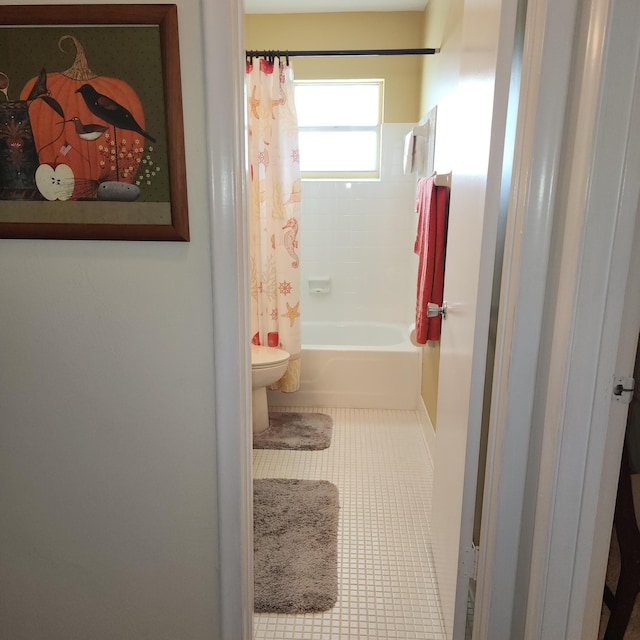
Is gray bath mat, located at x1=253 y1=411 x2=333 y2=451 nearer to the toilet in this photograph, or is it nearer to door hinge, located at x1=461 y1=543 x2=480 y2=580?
the toilet

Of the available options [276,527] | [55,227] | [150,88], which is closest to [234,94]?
[150,88]

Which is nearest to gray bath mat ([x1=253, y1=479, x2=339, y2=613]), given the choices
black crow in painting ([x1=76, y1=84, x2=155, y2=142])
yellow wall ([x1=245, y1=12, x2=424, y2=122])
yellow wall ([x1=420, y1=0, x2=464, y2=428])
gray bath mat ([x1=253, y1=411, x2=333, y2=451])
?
gray bath mat ([x1=253, y1=411, x2=333, y2=451])

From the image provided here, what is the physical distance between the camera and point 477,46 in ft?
4.56

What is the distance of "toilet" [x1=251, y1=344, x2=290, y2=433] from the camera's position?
2.72 meters

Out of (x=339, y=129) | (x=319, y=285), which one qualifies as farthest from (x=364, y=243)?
(x=339, y=129)

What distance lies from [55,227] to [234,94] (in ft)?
1.64

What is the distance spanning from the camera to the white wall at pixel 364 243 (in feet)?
A: 12.4

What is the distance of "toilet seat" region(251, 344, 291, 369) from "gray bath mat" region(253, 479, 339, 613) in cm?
62

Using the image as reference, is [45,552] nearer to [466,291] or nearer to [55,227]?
[55,227]

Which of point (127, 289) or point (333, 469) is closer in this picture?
point (127, 289)

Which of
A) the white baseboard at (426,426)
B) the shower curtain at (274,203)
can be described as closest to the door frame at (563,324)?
the white baseboard at (426,426)

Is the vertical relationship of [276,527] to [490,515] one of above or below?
below

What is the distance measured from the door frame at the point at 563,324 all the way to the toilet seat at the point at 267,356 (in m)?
1.63

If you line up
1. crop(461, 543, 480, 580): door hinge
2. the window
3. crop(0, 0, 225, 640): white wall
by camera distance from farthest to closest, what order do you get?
the window, crop(461, 543, 480, 580): door hinge, crop(0, 0, 225, 640): white wall
